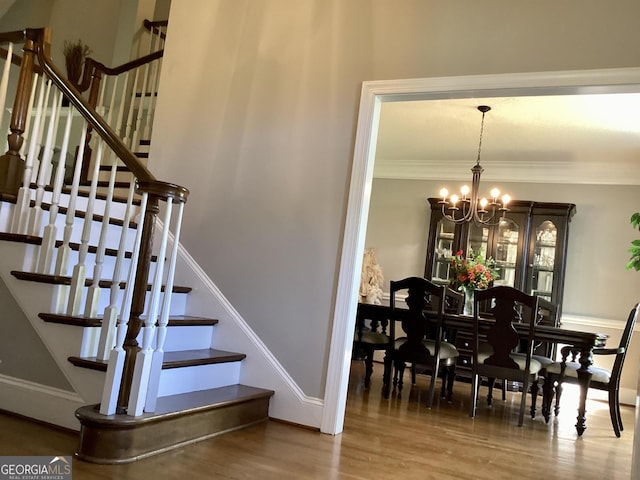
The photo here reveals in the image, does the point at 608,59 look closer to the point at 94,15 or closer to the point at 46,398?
the point at 46,398

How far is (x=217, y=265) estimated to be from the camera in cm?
352

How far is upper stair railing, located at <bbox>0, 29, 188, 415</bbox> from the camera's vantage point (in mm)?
2318

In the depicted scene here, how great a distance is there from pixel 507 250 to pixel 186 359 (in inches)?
188

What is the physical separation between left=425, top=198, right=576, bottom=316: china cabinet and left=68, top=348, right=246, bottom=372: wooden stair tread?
3619mm

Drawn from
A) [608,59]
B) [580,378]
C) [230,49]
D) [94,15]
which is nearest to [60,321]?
[230,49]

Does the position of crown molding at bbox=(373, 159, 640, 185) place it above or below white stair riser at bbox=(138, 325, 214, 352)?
above

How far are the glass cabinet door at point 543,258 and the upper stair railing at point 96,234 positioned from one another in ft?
15.6

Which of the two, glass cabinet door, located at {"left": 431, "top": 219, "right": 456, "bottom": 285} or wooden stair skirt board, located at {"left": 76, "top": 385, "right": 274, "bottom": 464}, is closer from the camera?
wooden stair skirt board, located at {"left": 76, "top": 385, "right": 274, "bottom": 464}

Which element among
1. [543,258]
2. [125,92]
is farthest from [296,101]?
[543,258]

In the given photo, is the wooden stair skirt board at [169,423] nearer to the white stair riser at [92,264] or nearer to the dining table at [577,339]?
the white stair riser at [92,264]

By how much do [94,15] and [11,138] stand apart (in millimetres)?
4190

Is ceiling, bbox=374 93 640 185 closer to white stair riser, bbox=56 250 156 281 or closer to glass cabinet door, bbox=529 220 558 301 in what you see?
glass cabinet door, bbox=529 220 558 301

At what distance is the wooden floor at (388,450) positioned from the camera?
7.44ft

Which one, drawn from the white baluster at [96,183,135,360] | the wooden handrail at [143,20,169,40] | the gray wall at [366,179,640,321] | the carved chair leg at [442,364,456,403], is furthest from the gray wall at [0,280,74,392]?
the gray wall at [366,179,640,321]
